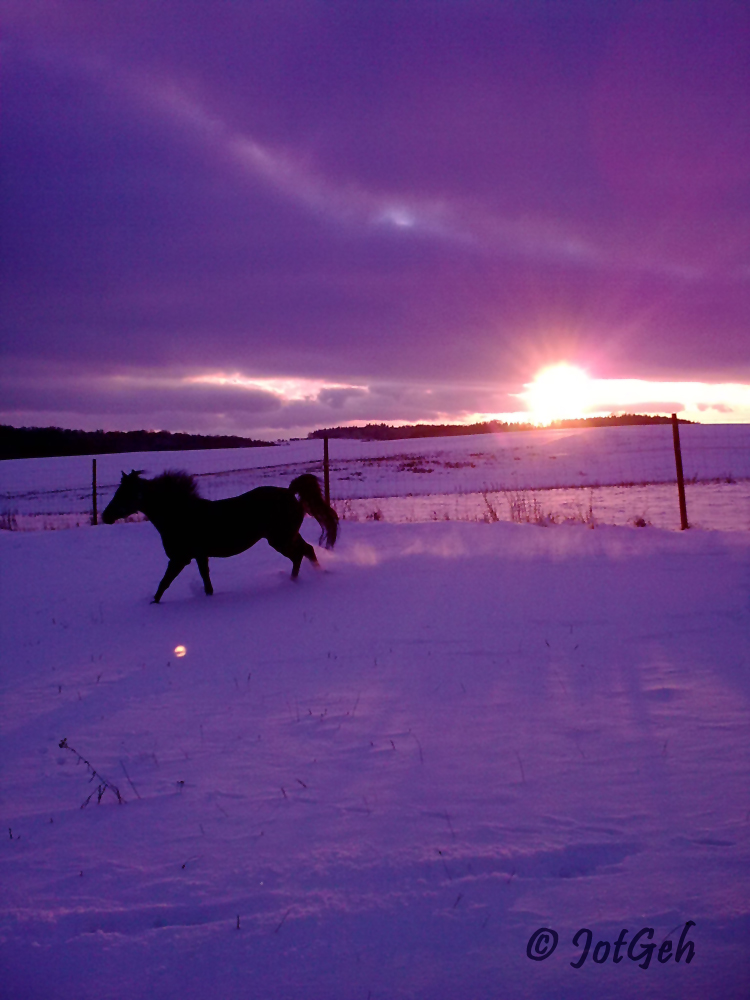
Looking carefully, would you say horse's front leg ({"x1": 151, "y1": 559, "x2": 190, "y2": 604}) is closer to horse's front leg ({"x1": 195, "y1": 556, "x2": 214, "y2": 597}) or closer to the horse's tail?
horse's front leg ({"x1": 195, "y1": 556, "x2": 214, "y2": 597})

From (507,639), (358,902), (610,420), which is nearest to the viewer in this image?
(358,902)

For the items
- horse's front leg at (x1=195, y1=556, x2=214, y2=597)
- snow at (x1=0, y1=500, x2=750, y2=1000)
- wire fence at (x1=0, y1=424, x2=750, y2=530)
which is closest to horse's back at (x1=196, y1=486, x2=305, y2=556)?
horse's front leg at (x1=195, y1=556, x2=214, y2=597)

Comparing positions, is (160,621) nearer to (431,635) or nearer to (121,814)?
(431,635)

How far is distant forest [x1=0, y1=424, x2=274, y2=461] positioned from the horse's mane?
Result: 1833 inches

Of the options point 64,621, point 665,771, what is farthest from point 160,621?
point 665,771

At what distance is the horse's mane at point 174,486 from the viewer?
822cm

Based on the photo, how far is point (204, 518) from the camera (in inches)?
316

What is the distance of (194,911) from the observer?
2359mm

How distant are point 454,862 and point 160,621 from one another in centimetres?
515

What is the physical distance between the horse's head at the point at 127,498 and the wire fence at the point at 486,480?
4.20 ft

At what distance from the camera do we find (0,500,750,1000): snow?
2129 millimetres

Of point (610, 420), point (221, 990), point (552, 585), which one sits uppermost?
point (610, 420)

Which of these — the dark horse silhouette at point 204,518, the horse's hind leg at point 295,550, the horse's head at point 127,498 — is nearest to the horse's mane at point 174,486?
the dark horse silhouette at point 204,518

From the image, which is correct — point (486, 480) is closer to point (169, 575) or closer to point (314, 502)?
point (314, 502)
